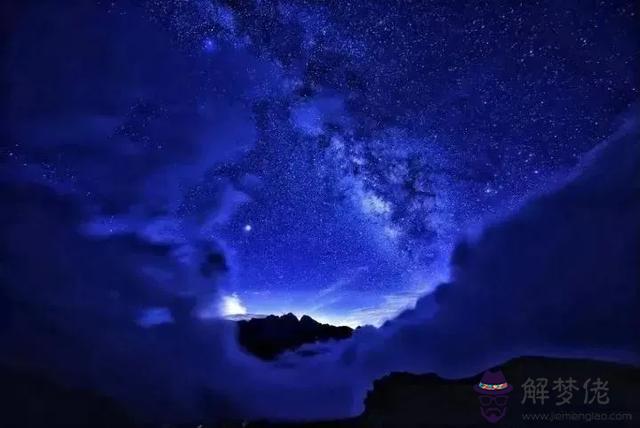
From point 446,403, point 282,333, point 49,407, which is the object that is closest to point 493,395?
point 446,403

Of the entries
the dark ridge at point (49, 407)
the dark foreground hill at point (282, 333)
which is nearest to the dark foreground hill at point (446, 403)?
the dark ridge at point (49, 407)

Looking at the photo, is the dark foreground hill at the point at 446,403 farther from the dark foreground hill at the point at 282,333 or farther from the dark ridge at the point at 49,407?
the dark foreground hill at the point at 282,333

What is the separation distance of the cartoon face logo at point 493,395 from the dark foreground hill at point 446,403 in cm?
20

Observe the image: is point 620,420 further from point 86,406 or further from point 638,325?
point 86,406

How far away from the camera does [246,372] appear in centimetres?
1263

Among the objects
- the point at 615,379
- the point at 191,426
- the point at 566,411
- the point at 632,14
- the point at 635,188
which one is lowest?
the point at 191,426

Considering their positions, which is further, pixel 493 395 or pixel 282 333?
pixel 282 333

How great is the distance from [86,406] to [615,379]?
1327 cm

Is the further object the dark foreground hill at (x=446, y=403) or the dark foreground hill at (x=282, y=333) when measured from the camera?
the dark foreground hill at (x=282, y=333)

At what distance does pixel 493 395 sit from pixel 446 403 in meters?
2.72

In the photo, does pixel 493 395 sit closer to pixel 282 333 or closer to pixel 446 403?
pixel 446 403

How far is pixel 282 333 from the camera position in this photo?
24.6m

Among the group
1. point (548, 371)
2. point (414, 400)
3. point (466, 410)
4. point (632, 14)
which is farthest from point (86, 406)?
point (632, 14)

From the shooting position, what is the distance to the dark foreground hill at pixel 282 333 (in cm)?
2180
